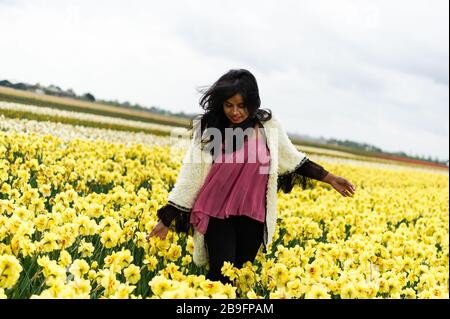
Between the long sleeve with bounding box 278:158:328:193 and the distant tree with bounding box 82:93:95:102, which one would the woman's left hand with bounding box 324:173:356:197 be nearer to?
the long sleeve with bounding box 278:158:328:193

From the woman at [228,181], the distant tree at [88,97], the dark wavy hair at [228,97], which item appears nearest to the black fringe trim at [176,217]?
the woman at [228,181]

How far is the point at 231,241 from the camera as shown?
3.99 metres

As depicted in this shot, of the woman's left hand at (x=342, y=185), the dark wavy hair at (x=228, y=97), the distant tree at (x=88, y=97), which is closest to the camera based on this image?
the dark wavy hair at (x=228, y=97)

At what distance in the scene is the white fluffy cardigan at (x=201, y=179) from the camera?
4.04m

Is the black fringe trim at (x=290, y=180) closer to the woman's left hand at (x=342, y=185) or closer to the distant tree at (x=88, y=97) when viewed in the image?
the woman's left hand at (x=342, y=185)

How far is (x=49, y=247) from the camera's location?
3.64 metres

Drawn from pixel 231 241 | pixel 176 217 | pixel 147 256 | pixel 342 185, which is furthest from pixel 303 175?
pixel 147 256

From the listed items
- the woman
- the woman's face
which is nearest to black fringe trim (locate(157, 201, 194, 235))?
the woman

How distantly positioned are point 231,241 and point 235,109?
0.99 m

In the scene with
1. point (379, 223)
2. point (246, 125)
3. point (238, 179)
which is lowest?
point (379, 223)

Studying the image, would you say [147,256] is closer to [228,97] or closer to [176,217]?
[176,217]
